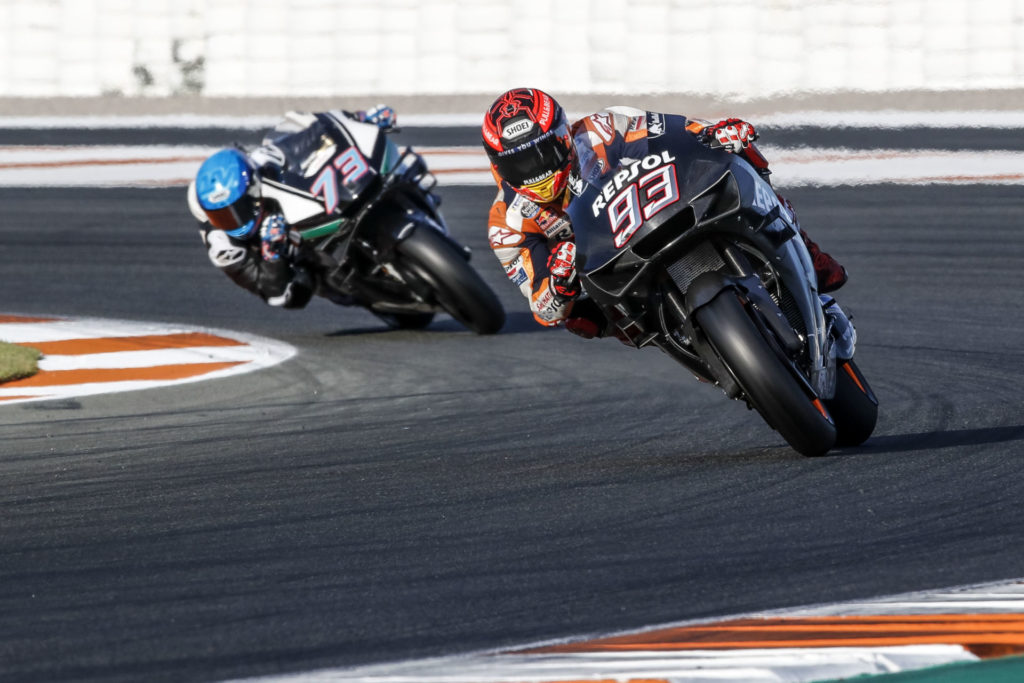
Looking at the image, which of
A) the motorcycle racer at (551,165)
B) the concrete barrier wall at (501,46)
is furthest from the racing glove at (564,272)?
the concrete barrier wall at (501,46)

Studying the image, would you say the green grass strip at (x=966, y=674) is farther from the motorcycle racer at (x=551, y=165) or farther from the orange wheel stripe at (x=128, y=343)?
the orange wheel stripe at (x=128, y=343)

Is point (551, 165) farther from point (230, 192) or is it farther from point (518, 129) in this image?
point (230, 192)

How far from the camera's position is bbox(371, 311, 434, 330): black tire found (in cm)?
1028

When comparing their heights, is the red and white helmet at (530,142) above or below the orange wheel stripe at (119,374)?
above

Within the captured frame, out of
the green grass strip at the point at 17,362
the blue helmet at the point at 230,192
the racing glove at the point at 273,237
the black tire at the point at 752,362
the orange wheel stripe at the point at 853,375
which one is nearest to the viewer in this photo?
the black tire at the point at 752,362

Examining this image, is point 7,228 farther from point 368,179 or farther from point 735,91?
point 735,91

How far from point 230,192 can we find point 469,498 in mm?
4275

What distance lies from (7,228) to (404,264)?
5.20 m

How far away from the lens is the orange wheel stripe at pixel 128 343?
9.30 m

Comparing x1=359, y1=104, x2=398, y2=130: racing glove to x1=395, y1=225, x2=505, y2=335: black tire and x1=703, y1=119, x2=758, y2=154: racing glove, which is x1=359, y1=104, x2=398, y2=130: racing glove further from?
x1=703, y1=119, x2=758, y2=154: racing glove

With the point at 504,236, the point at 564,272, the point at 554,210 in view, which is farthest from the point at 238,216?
the point at 564,272

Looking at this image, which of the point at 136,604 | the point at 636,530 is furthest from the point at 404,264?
the point at 136,604

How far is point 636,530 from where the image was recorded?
479cm

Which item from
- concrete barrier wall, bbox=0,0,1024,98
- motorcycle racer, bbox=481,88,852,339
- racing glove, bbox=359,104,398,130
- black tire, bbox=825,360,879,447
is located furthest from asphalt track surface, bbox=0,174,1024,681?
concrete barrier wall, bbox=0,0,1024,98
